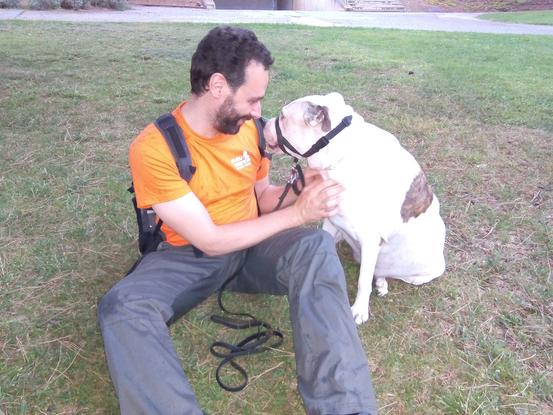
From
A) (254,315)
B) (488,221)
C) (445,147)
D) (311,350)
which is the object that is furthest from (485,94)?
(311,350)

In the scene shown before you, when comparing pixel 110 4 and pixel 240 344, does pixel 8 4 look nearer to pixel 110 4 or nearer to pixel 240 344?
pixel 110 4

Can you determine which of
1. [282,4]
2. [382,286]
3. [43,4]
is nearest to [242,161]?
[382,286]

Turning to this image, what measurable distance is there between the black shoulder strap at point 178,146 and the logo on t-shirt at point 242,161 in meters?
0.29

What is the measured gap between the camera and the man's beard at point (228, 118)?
2686mm

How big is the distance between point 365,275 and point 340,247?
3.07ft

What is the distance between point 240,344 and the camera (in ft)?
9.60

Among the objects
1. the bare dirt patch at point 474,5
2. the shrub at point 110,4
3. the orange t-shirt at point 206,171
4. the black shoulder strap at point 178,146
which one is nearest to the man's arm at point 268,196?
the orange t-shirt at point 206,171

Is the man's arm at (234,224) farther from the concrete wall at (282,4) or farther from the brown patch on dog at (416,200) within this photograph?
the concrete wall at (282,4)

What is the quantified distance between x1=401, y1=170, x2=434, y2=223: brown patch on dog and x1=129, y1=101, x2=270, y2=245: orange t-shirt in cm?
87

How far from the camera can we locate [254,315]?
3236 millimetres

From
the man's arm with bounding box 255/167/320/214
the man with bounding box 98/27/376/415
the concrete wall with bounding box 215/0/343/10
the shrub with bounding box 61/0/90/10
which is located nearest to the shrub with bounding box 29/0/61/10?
the shrub with bounding box 61/0/90/10

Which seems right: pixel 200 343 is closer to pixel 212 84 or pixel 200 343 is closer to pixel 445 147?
pixel 212 84

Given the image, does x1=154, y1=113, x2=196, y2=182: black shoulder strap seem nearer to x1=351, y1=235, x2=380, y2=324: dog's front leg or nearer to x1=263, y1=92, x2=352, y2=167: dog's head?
x1=263, y1=92, x2=352, y2=167: dog's head

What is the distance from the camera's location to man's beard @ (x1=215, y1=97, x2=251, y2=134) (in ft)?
8.81
